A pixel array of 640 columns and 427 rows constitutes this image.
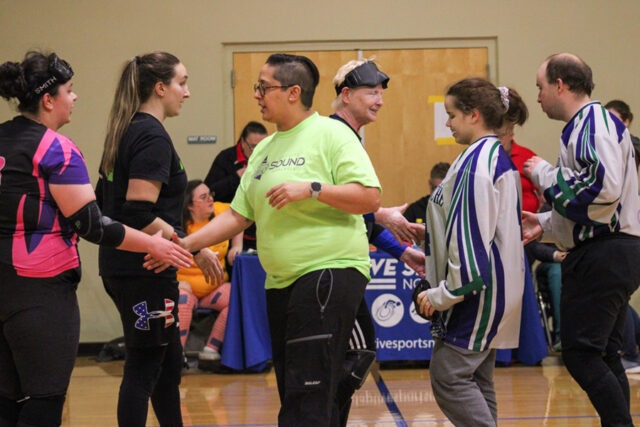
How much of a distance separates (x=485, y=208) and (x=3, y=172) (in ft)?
5.37

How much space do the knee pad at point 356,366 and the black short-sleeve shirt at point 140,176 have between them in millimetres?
781

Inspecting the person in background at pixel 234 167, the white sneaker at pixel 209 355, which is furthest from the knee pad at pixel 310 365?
the person in background at pixel 234 167

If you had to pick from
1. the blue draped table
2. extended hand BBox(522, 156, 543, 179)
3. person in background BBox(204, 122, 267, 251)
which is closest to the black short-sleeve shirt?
extended hand BBox(522, 156, 543, 179)

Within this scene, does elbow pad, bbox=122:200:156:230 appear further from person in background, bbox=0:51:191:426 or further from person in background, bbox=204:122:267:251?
person in background, bbox=204:122:267:251

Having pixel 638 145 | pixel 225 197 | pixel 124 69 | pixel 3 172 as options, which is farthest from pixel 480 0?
pixel 3 172

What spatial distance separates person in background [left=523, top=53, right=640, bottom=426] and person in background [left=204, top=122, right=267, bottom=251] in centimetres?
356

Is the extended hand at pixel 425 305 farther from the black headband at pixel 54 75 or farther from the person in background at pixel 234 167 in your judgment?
the person in background at pixel 234 167

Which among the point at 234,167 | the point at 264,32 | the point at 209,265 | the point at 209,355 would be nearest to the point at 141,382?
the point at 209,265

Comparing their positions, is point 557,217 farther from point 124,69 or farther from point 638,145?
point 124,69

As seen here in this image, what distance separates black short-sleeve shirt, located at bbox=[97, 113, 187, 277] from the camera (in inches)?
125

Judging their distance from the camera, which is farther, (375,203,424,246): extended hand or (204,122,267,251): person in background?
(204,122,267,251): person in background

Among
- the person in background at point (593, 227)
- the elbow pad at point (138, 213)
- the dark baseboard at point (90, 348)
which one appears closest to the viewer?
the elbow pad at point (138, 213)

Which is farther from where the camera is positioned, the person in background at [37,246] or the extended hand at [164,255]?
the extended hand at [164,255]

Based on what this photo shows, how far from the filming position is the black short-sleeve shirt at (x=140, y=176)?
3.17m
